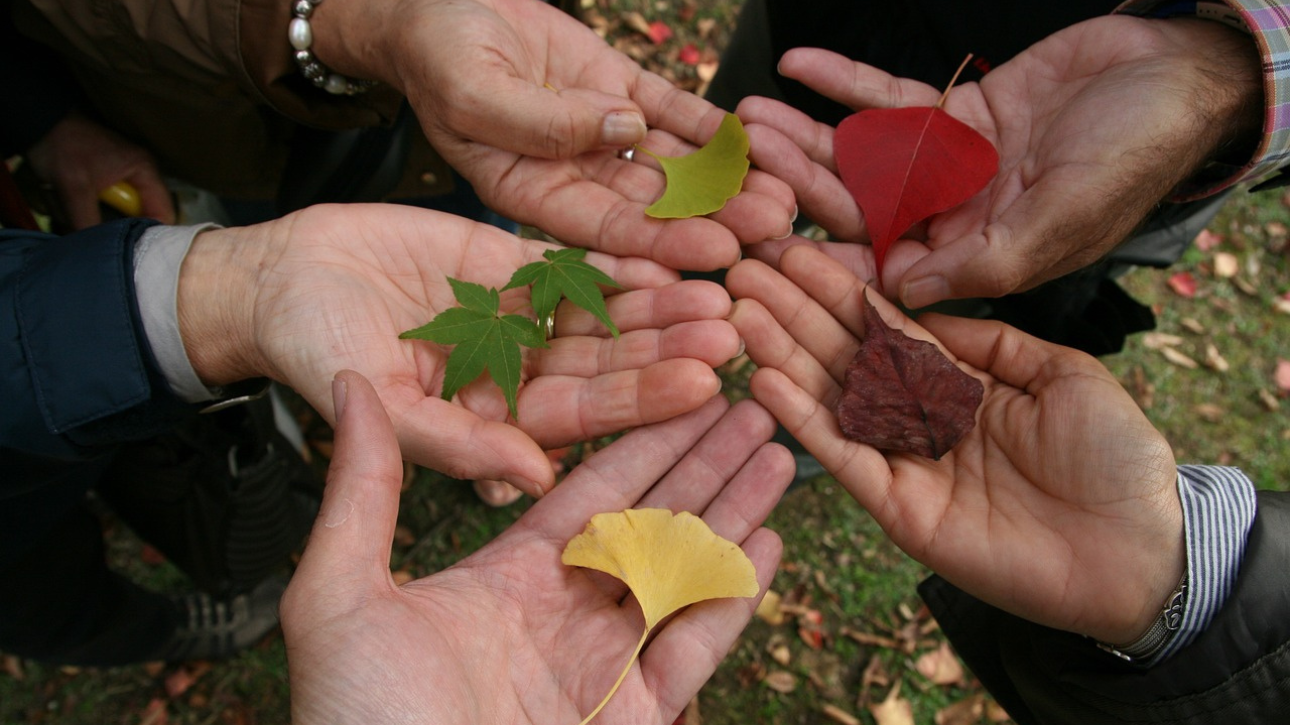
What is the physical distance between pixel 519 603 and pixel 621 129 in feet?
4.21

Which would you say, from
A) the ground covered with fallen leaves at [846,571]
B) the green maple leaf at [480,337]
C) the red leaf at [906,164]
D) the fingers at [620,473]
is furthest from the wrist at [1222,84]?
the ground covered with fallen leaves at [846,571]

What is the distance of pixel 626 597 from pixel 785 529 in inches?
73.7

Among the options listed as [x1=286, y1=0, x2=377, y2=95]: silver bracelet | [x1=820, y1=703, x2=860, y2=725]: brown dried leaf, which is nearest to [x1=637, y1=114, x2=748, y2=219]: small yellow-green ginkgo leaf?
[x1=286, y1=0, x2=377, y2=95]: silver bracelet

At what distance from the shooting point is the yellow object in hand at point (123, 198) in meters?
2.28

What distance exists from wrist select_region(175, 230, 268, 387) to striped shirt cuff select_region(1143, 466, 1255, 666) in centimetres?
205

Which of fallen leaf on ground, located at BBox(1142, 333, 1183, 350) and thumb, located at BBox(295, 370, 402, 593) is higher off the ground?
thumb, located at BBox(295, 370, 402, 593)

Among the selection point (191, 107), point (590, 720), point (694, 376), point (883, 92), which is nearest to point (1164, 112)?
point (883, 92)

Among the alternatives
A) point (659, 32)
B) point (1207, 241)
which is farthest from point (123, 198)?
point (1207, 241)

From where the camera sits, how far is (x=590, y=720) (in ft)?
5.01

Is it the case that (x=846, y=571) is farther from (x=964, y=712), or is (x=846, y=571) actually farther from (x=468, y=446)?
(x=468, y=446)

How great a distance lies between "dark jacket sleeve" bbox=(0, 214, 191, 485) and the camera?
1607 millimetres

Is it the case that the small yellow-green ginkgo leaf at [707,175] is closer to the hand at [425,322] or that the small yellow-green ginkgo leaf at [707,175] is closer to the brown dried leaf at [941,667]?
the hand at [425,322]

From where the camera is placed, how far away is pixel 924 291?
6.44ft

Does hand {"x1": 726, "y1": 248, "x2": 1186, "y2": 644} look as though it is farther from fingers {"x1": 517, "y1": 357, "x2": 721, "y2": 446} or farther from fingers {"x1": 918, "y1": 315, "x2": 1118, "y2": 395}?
fingers {"x1": 517, "y1": 357, "x2": 721, "y2": 446}
